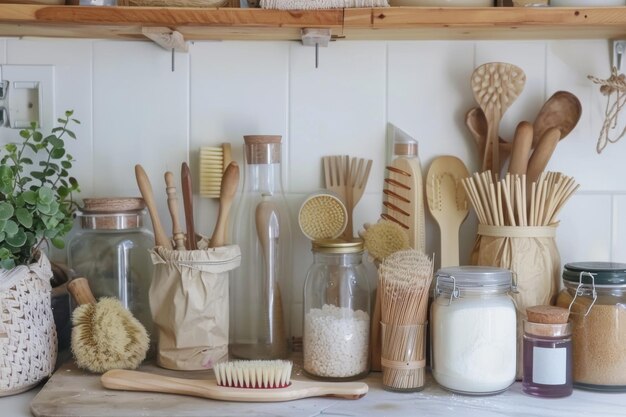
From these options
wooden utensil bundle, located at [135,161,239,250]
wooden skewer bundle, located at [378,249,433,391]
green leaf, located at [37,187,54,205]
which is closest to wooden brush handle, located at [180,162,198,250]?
wooden utensil bundle, located at [135,161,239,250]

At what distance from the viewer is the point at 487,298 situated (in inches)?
40.8

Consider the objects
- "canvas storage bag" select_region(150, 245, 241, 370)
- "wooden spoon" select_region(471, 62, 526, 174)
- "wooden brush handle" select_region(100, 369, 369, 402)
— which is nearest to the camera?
"wooden brush handle" select_region(100, 369, 369, 402)

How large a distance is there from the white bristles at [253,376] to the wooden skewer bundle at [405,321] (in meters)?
0.14

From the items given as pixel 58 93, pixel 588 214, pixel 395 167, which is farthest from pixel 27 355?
pixel 588 214

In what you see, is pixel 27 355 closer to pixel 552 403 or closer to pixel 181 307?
pixel 181 307

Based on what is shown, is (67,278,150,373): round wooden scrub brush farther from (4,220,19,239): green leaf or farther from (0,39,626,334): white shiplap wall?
(0,39,626,334): white shiplap wall

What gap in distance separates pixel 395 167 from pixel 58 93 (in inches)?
22.7

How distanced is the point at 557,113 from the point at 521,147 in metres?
0.12

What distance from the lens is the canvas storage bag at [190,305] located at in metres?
1.11

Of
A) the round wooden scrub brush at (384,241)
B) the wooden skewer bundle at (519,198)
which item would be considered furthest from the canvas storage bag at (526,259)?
the round wooden scrub brush at (384,241)

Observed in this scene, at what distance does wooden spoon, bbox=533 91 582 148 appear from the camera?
125cm

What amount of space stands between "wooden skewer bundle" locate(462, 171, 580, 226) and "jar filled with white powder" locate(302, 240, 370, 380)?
0.66 ft

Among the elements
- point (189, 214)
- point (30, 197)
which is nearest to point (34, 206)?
point (30, 197)

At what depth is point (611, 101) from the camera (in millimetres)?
1263
